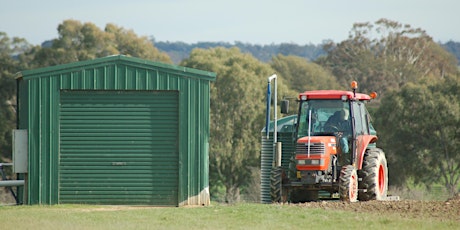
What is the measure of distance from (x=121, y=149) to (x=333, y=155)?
5.17 meters

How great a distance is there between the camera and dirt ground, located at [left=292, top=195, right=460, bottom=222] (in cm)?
1828

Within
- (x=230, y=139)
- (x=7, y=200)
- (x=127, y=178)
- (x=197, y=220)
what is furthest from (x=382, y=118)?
(x=197, y=220)

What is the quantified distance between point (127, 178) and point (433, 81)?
123 ft

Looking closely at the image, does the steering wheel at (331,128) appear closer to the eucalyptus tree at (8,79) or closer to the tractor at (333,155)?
the tractor at (333,155)

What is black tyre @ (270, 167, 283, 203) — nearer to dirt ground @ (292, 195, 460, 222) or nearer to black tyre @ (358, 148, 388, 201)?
black tyre @ (358, 148, 388, 201)

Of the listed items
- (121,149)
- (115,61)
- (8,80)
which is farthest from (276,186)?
(8,80)

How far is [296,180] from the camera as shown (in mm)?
22328

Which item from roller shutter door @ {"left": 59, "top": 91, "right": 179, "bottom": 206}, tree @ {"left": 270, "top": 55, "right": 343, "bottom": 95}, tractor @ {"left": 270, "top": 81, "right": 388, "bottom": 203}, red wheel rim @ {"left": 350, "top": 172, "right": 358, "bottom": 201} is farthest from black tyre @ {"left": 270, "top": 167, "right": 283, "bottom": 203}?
tree @ {"left": 270, "top": 55, "right": 343, "bottom": 95}

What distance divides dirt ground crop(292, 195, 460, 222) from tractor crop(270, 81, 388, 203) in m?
1.46

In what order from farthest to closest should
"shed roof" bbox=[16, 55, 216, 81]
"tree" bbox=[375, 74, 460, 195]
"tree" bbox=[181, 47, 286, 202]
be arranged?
"tree" bbox=[181, 47, 286, 202], "tree" bbox=[375, 74, 460, 195], "shed roof" bbox=[16, 55, 216, 81]

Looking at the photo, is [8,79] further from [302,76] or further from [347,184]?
[347,184]

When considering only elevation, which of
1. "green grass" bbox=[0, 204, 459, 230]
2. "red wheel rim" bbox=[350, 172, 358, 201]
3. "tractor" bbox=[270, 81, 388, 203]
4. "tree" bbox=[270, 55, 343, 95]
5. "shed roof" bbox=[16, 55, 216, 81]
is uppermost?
"tree" bbox=[270, 55, 343, 95]

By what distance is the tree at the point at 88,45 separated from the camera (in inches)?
2721

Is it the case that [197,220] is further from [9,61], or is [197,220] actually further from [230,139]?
[9,61]
